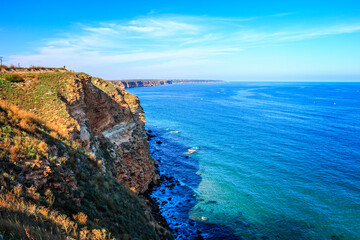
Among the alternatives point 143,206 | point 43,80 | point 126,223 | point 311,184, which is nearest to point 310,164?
point 311,184

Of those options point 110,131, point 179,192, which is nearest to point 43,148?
point 110,131

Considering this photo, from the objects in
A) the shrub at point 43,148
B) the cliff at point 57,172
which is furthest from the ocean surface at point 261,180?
the shrub at point 43,148

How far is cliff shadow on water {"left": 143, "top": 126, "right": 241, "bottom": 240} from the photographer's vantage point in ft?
96.6

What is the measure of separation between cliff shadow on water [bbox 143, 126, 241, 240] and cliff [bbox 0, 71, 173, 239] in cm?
823

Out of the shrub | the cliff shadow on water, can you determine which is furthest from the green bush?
the cliff shadow on water

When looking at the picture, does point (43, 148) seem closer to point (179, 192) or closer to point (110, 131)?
point (110, 131)

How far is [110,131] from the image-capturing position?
1356 inches

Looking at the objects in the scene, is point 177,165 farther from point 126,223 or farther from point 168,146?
point 126,223

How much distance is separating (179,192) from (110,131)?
646 inches

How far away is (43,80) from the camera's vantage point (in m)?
27.8

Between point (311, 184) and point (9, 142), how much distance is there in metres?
45.3

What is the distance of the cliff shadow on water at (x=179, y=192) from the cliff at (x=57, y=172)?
27.0 feet

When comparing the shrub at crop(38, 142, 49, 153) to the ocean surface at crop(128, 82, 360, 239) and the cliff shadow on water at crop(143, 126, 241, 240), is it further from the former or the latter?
the ocean surface at crop(128, 82, 360, 239)

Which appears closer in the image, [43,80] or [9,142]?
[9,142]
